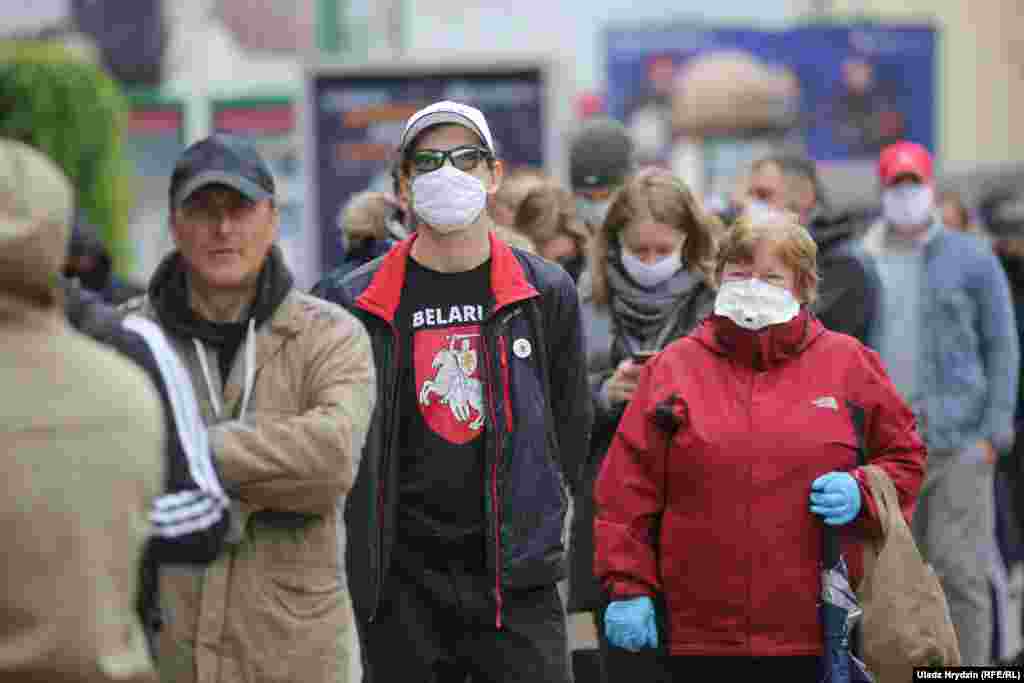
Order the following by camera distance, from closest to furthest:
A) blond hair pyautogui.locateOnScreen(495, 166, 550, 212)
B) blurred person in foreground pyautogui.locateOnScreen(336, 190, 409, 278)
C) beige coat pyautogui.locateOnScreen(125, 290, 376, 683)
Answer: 1. beige coat pyautogui.locateOnScreen(125, 290, 376, 683)
2. blurred person in foreground pyautogui.locateOnScreen(336, 190, 409, 278)
3. blond hair pyautogui.locateOnScreen(495, 166, 550, 212)

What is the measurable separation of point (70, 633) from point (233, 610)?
1090 mm

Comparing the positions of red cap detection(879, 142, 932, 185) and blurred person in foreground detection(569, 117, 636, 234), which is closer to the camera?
blurred person in foreground detection(569, 117, 636, 234)

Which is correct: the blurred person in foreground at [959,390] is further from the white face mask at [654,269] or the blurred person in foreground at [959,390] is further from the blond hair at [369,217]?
the blond hair at [369,217]

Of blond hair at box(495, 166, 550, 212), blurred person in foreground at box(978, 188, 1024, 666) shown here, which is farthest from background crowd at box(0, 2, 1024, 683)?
blurred person in foreground at box(978, 188, 1024, 666)

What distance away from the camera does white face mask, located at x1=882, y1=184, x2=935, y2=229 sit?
8.79 meters

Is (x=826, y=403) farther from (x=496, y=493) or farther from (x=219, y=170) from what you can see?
(x=219, y=170)

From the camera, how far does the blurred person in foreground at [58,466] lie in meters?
3.40

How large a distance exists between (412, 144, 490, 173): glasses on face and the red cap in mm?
3672

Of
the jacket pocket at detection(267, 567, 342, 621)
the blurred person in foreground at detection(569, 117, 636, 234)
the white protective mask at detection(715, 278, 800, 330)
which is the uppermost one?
the blurred person in foreground at detection(569, 117, 636, 234)

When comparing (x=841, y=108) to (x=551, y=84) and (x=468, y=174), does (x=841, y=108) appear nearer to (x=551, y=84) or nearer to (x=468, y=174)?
(x=551, y=84)

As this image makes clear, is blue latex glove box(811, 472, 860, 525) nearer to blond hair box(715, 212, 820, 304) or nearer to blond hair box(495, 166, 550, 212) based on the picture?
blond hair box(715, 212, 820, 304)

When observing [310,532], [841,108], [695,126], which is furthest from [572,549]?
[841,108]

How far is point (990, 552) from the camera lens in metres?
8.85

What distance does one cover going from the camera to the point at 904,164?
8.88 meters
